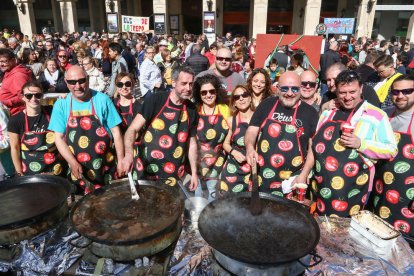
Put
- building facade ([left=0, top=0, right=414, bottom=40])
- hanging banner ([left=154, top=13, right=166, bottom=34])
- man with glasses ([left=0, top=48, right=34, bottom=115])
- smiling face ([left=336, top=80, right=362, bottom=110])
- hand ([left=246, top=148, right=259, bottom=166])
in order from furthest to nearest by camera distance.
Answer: building facade ([left=0, top=0, right=414, bottom=40]) < hanging banner ([left=154, top=13, right=166, bottom=34]) < man with glasses ([left=0, top=48, right=34, bottom=115]) < hand ([left=246, top=148, right=259, bottom=166]) < smiling face ([left=336, top=80, right=362, bottom=110])

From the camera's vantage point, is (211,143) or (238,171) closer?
(238,171)

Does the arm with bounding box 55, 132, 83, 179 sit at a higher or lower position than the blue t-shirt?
lower

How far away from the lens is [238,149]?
3.31m

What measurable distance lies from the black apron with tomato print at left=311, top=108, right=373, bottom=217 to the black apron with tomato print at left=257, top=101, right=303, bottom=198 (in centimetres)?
20

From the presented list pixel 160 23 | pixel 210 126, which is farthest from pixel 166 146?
pixel 160 23

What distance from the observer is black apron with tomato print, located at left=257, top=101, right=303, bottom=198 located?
9.27 ft

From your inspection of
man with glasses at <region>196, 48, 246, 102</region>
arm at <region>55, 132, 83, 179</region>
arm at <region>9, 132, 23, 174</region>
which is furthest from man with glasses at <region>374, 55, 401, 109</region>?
arm at <region>9, 132, 23, 174</region>

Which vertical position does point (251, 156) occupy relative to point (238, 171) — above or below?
above

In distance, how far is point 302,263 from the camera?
160cm

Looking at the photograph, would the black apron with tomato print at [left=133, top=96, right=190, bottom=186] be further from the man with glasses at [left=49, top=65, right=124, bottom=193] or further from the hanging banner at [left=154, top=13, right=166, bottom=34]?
the hanging banner at [left=154, top=13, right=166, bottom=34]

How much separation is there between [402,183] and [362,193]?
0.34 meters

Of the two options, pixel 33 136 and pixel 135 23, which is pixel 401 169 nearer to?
pixel 33 136

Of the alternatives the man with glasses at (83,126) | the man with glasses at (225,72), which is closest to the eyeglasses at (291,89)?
the man with glasses at (225,72)

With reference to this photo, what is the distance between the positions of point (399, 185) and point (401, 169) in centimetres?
14
